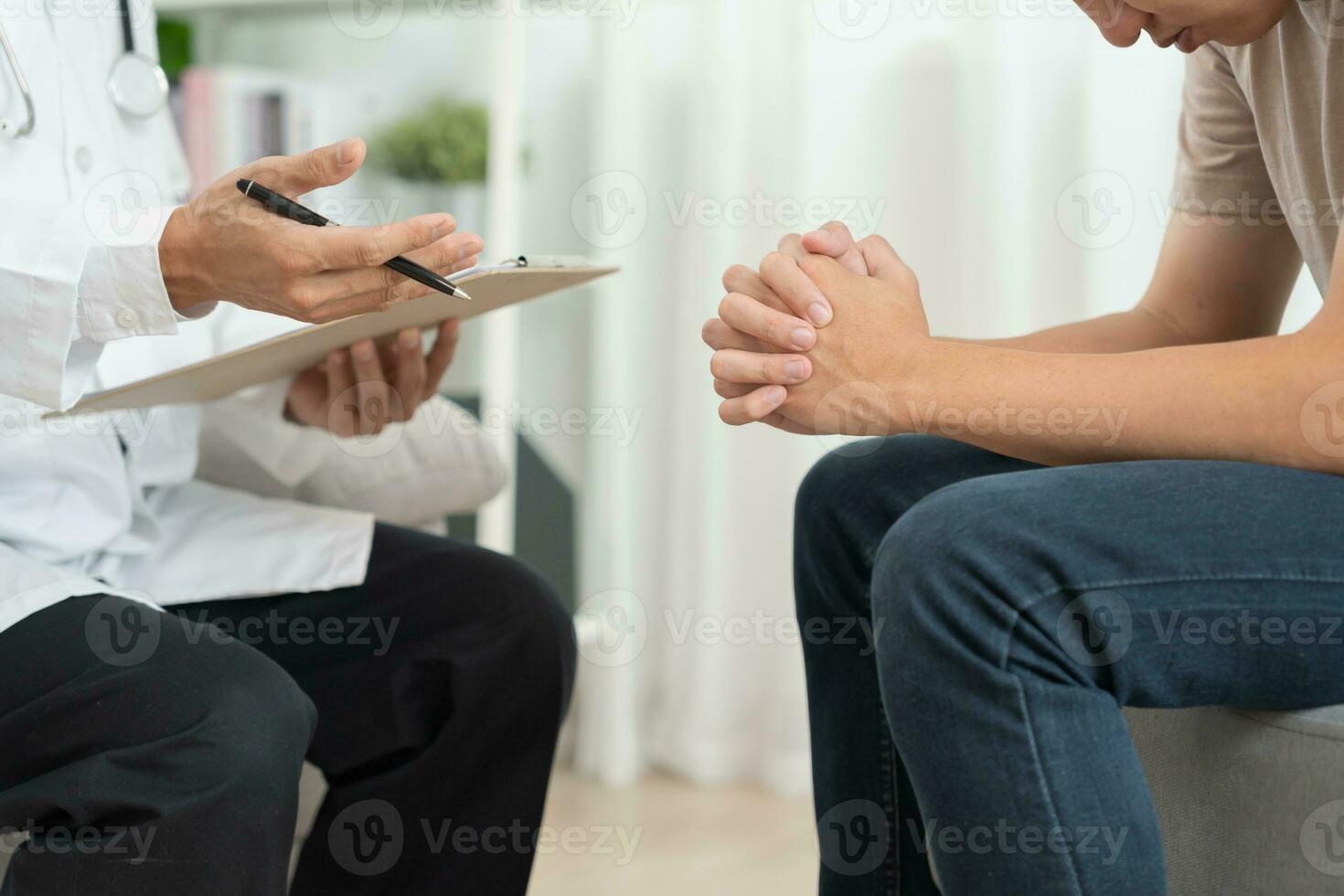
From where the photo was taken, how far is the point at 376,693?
1.04 metres

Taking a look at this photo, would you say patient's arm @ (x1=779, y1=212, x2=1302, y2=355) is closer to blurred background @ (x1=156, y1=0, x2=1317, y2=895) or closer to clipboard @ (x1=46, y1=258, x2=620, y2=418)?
clipboard @ (x1=46, y1=258, x2=620, y2=418)

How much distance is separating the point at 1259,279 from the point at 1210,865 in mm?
521

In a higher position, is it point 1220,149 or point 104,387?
point 1220,149

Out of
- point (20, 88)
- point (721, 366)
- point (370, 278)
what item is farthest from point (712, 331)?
point (20, 88)

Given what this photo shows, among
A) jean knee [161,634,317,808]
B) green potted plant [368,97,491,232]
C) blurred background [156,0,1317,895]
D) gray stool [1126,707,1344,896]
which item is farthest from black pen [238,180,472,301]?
green potted plant [368,97,491,232]

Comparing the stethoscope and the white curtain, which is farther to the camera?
the white curtain

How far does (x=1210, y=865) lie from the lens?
79 cm

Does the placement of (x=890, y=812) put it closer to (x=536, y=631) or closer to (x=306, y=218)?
(x=536, y=631)

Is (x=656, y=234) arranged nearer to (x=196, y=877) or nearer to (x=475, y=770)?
(x=475, y=770)

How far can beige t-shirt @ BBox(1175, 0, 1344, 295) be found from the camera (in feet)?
2.78

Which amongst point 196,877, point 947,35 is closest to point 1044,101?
point 947,35

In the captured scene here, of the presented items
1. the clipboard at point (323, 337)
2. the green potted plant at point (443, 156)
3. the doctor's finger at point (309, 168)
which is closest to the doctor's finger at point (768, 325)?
the clipboard at point (323, 337)

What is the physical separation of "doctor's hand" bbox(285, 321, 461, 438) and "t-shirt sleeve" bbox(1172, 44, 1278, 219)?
26.2 inches

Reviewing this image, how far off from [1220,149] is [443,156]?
123 centimetres
